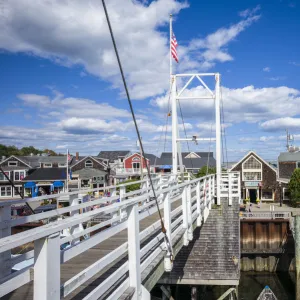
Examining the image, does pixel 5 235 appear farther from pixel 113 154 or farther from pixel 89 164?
pixel 113 154

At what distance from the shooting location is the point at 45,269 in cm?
245

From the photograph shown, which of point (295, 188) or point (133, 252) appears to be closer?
point (133, 252)

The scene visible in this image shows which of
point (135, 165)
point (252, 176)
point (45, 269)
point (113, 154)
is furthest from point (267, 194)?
point (45, 269)

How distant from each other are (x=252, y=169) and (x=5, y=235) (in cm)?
3830

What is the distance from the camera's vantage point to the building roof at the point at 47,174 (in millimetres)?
45906

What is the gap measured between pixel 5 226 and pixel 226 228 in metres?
10.2

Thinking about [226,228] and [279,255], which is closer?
[226,228]

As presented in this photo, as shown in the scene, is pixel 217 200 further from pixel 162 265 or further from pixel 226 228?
pixel 162 265

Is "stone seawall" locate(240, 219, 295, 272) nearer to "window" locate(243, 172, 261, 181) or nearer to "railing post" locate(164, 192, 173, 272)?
"window" locate(243, 172, 261, 181)

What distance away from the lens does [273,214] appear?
24875mm

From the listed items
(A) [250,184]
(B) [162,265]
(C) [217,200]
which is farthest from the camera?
(A) [250,184]

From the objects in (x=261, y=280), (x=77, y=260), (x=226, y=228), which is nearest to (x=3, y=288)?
(x=77, y=260)

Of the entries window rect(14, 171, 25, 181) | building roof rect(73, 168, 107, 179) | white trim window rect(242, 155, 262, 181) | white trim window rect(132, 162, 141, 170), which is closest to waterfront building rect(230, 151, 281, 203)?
white trim window rect(242, 155, 262, 181)

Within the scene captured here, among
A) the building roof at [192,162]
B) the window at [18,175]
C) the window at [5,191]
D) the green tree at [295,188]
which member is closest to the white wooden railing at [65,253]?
the green tree at [295,188]
